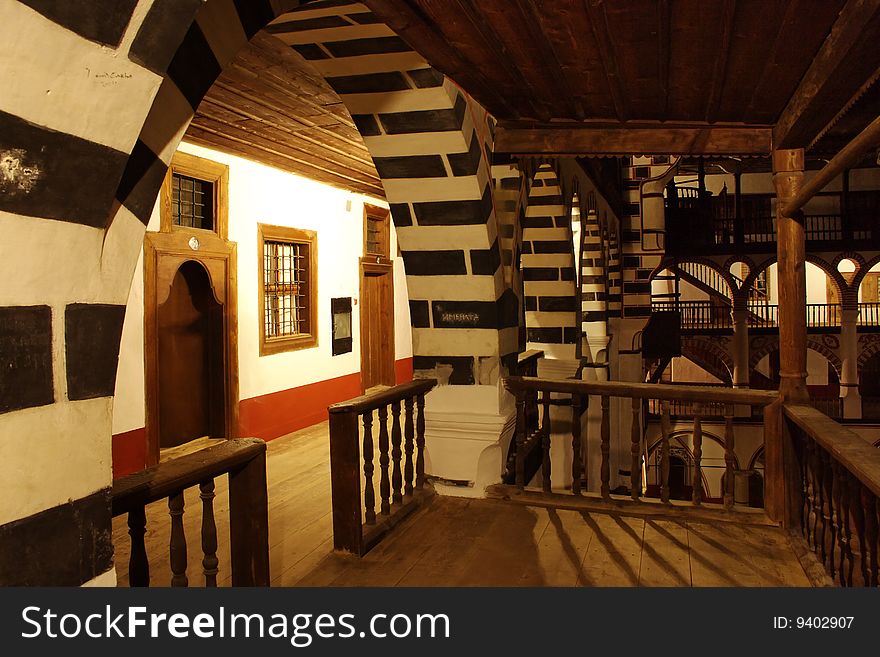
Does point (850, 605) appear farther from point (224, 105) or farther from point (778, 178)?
point (224, 105)

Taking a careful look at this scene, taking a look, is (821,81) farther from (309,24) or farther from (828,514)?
(309,24)

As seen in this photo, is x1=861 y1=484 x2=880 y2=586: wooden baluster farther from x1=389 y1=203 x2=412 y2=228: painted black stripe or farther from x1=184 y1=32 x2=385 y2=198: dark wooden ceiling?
x1=184 y1=32 x2=385 y2=198: dark wooden ceiling

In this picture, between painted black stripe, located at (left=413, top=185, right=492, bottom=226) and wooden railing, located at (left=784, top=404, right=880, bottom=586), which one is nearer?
wooden railing, located at (left=784, top=404, right=880, bottom=586)

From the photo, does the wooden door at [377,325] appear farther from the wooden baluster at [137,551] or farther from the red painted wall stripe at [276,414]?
the wooden baluster at [137,551]

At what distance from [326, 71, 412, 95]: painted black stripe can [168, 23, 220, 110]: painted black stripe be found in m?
1.86

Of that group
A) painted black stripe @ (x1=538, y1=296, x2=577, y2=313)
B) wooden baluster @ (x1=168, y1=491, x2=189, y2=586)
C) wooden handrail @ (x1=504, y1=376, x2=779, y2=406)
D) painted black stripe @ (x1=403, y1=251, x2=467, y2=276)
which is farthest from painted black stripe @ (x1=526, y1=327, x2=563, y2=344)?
wooden baluster @ (x1=168, y1=491, x2=189, y2=586)

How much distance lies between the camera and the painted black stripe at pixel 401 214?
4.21m

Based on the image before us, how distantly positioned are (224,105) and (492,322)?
245cm

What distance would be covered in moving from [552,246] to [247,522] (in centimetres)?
541

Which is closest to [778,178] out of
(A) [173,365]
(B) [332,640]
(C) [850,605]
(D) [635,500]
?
(D) [635,500]

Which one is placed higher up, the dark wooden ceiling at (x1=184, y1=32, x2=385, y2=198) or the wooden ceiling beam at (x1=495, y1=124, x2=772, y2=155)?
the dark wooden ceiling at (x1=184, y1=32, x2=385, y2=198)

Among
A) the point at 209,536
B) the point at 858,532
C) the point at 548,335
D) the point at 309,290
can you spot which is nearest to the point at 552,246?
the point at 548,335

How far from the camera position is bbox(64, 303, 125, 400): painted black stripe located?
46.5 inches

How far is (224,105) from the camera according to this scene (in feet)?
16.0
